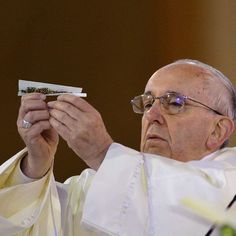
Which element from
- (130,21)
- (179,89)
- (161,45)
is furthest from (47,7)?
(179,89)

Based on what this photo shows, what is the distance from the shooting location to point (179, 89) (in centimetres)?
179

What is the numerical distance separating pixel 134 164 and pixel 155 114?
41cm

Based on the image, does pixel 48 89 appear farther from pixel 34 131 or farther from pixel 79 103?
pixel 79 103

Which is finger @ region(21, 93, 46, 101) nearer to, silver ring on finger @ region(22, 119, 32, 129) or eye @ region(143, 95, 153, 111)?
silver ring on finger @ region(22, 119, 32, 129)

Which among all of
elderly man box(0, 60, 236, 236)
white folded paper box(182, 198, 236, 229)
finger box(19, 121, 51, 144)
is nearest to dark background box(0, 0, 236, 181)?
elderly man box(0, 60, 236, 236)

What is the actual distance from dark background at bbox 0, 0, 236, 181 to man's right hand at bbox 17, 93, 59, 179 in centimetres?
181

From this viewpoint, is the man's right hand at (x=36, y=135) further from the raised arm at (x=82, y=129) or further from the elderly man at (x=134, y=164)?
the raised arm at (x=82, y=129)

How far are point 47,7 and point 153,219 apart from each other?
8.66 feet

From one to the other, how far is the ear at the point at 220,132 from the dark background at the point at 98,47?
159cm

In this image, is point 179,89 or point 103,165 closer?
point 103,165

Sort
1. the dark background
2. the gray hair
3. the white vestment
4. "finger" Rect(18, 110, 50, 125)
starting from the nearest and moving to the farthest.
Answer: the white vestment
"finger" Rect(18, 110, 50, 125)
the gray hair
the dark background

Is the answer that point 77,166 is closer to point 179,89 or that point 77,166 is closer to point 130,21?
point 130,21

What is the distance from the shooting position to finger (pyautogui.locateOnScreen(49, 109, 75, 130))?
4.53ft

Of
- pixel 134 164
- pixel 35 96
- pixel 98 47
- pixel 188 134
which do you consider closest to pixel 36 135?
pixel 35 96
